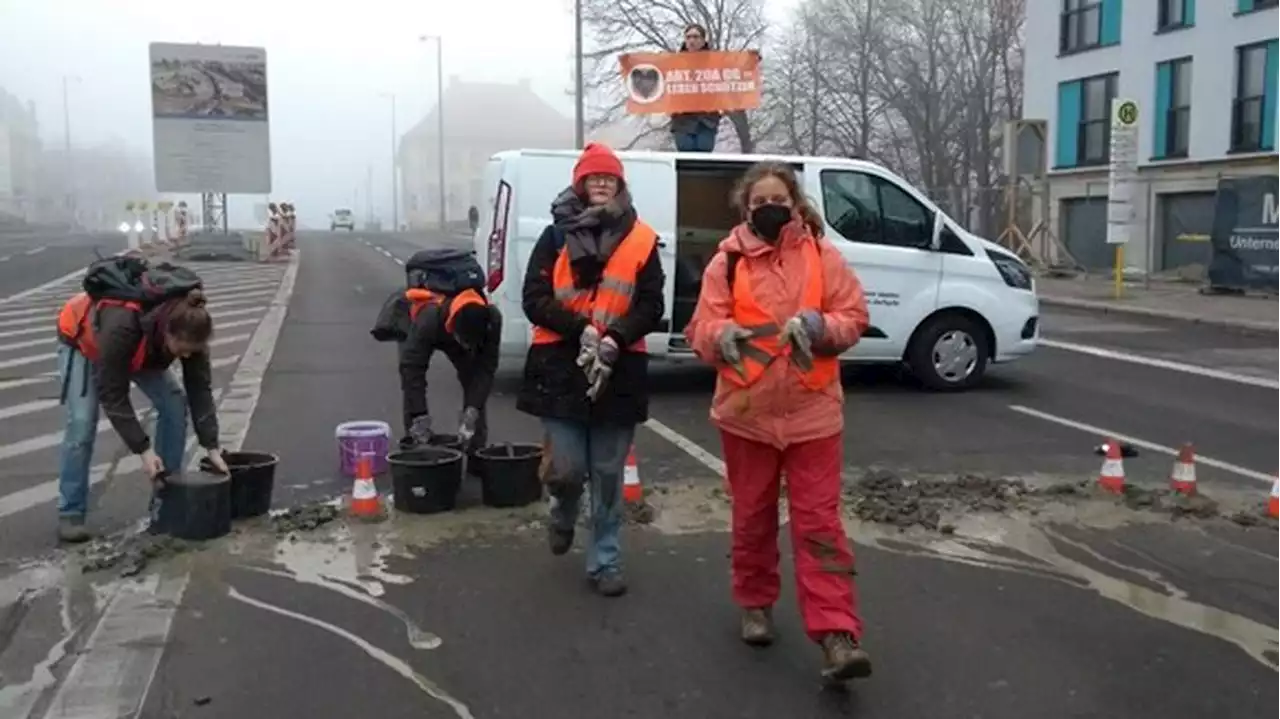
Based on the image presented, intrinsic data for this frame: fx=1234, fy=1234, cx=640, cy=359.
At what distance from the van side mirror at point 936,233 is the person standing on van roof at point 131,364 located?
22.1ft

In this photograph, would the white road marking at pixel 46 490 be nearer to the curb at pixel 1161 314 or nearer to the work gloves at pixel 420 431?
the work gloves at pixel 420 431

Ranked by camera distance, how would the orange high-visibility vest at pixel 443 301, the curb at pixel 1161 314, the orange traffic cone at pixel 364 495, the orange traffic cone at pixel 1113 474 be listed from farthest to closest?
the curb at pixel 1161 314 → the orange high-visibility vest at pixel 443 301 → the orange traffic cone at pixel 1113 474 → the orange traffic cone at pixel 364 495

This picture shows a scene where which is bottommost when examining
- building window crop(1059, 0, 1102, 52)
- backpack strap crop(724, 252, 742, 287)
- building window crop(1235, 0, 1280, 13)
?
backpack strap crop(724, 252, 742, 287)

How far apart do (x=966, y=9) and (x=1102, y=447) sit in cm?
4578

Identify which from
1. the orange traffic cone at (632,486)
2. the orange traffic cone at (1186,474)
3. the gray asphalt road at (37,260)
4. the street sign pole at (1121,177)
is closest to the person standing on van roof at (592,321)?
the orange traffic cone at (632,486)

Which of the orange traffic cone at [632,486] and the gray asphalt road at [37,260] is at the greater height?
the gray asphalt road at [37,260]

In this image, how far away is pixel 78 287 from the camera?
22.8 meters

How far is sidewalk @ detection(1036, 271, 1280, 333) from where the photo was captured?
679 inches

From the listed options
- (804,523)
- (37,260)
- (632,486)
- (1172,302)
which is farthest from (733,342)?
(37,260)

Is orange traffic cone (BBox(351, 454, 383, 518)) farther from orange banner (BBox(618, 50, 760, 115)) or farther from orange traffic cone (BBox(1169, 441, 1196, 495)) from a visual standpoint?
orange banner (BBox(618, 50, 760, 115))

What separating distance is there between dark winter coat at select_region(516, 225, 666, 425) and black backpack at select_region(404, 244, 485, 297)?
231cm

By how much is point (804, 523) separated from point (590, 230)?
1489mm

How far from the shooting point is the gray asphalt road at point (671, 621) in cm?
429

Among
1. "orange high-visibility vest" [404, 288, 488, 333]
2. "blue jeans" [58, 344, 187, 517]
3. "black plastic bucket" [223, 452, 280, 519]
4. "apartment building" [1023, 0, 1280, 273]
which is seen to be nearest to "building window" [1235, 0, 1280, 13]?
"apartment building" [1023, 0, 1280, 273]
